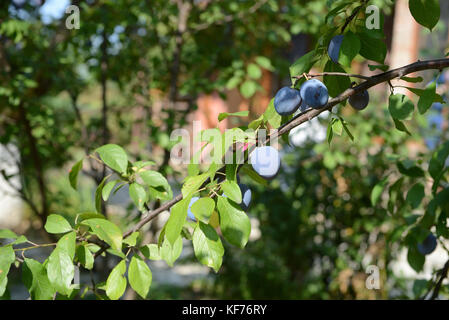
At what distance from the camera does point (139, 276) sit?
0.82 m

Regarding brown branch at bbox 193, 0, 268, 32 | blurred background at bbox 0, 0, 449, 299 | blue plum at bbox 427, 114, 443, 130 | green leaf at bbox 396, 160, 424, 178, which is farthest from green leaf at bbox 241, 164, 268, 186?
blue plum at bbox 427, 114, 443, 130

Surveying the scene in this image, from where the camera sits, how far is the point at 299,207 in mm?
2795

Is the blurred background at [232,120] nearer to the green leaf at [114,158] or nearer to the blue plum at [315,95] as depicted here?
the green leaf at [114,158]

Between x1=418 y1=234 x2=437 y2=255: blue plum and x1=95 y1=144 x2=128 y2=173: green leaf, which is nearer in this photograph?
x1=95 y1=144 x2=128 y2=173: green leaf

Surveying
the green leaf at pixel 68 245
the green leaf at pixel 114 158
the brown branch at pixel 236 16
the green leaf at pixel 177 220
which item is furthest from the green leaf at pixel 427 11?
the brown branch at pixel 236 16

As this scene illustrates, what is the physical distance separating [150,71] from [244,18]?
2.41 feet

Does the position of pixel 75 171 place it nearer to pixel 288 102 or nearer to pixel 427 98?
pixel 288 102

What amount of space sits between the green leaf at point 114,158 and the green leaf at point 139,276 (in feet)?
0.64

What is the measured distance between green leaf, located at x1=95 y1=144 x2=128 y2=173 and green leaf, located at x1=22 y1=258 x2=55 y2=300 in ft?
0.80

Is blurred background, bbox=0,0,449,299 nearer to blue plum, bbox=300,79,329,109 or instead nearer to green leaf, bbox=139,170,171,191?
green leaf, bbox=139,170,171,191

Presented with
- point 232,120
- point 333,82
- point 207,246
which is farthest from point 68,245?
point 232,120

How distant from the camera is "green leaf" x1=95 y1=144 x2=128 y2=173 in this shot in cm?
90
